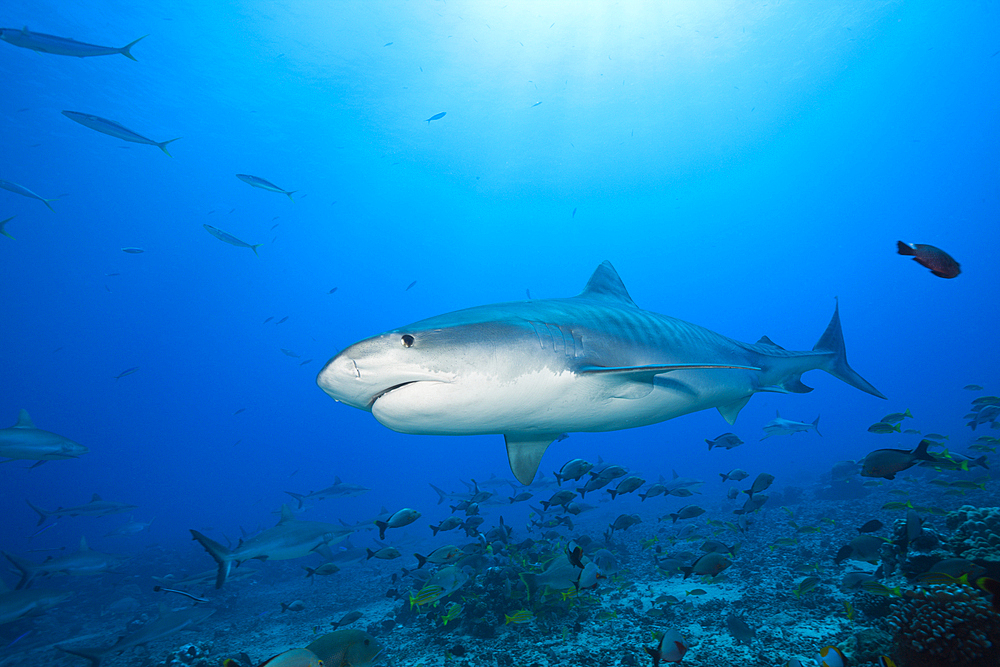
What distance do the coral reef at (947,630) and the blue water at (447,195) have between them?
22.0 meters

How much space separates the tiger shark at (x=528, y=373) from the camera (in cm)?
196

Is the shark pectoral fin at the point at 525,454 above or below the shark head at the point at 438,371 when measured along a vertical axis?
below

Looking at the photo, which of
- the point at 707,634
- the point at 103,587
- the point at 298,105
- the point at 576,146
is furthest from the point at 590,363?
the point at 576,146

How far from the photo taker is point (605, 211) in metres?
63.2

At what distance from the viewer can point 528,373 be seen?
230 cm

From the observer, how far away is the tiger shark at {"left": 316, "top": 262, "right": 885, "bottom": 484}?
196cm

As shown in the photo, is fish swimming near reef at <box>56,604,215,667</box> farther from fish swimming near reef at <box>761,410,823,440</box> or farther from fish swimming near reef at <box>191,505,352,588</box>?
fish swimming near reef at <box>761,410,823,440</box>

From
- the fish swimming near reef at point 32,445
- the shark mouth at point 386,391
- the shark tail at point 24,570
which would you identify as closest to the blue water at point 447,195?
the shark tail at point 24,570

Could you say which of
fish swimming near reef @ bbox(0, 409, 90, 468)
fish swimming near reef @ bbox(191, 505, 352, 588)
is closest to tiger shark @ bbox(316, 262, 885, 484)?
fish swimming near reef @ bbox(191, 505, 352, 588)

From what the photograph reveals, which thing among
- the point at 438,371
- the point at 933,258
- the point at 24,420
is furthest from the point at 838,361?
the point at 24,420

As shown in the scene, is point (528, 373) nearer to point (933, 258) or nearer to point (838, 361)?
point (933, 258)

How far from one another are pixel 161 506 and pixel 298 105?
85097mm

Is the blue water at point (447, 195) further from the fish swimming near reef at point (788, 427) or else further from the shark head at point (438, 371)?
the shark head at point (438, 371)

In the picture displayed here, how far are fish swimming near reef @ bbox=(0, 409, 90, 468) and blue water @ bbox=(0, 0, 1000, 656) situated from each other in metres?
14.2
